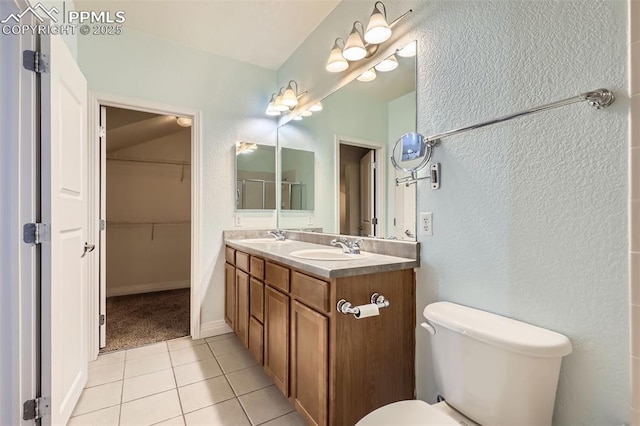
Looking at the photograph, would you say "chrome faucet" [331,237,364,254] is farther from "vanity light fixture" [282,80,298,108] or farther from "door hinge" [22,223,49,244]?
"door hinge" [22,223,49,244]

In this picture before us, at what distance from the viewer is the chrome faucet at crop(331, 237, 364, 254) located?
174cm

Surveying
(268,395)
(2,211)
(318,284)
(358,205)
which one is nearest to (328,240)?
(358,205)

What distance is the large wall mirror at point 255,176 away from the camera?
2.73m

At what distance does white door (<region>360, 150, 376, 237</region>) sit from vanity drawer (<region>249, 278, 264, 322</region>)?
0.75 metres

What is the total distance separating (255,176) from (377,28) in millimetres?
1705

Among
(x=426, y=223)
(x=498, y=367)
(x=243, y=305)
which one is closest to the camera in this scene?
(x=498, y=367)

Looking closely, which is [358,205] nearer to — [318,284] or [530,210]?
[318,284]

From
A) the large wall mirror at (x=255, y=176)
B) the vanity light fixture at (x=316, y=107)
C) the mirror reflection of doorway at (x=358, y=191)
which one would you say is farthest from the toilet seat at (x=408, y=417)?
the large wall mirror at (x=255, y=176)

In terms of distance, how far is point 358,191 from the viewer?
196cm

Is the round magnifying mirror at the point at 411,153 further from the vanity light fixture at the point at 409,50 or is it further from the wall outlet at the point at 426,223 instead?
the vanity light fixture at the point at 409,50

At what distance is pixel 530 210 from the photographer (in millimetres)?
1034

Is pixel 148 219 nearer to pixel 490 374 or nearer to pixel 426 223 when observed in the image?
pixel 426 223

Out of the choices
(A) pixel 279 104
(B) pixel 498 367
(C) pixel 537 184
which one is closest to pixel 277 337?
(B) pixel 498 367
